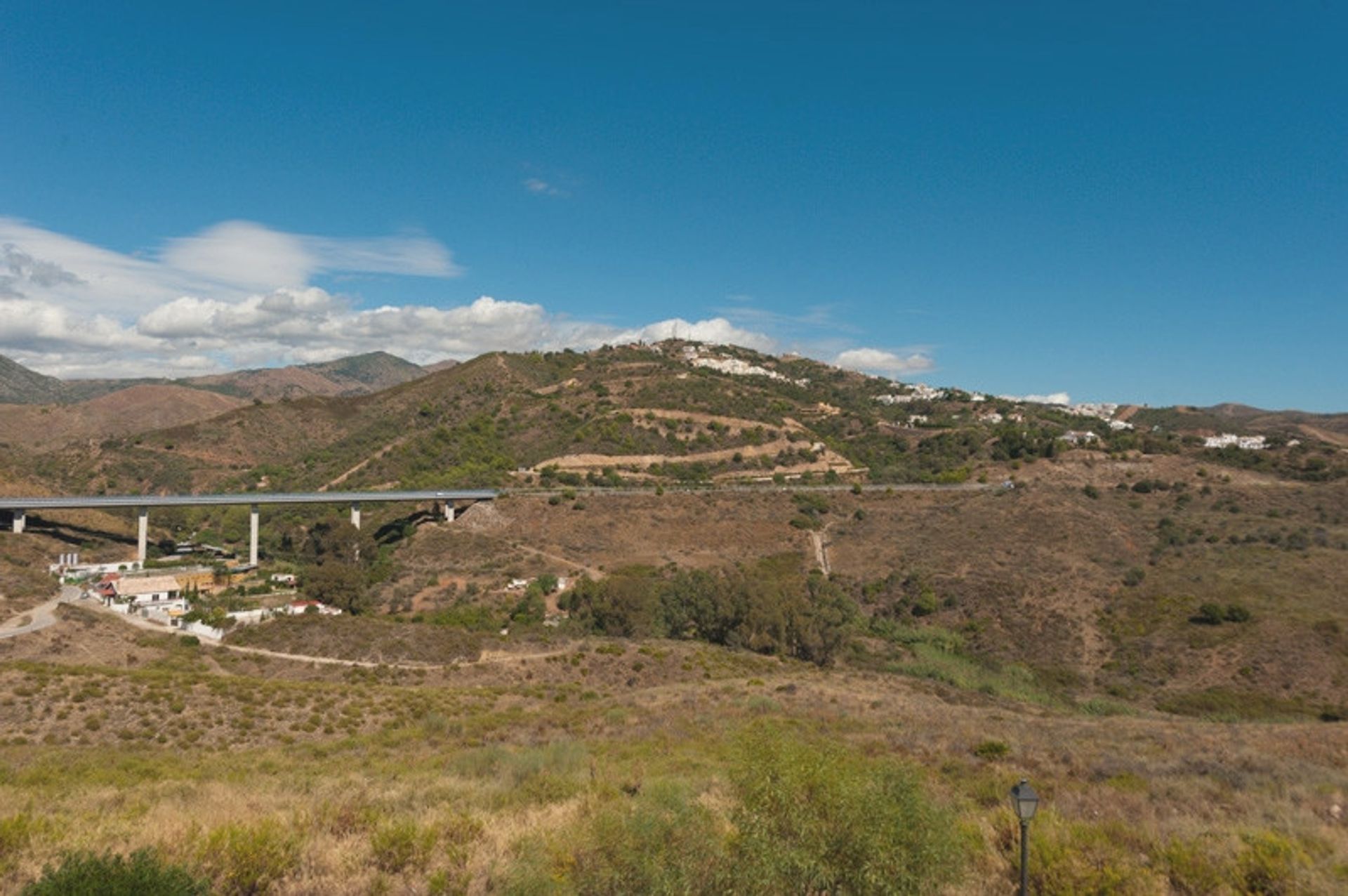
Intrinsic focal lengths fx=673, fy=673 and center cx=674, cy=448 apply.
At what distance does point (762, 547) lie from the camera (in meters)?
60.5

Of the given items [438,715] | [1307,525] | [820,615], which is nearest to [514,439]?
[820,615]

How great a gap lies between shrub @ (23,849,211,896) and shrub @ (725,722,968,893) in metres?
4.91

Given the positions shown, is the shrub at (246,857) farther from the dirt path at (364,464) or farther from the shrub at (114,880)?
the dirt path at (364,464)

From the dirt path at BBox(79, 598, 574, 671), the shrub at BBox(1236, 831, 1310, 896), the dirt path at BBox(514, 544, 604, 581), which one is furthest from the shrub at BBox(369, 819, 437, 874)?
the dirt path at BBox(514, 544, 604, 581)

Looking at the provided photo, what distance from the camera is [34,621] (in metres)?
29.8

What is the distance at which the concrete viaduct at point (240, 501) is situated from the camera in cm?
5578

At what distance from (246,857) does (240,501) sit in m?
66.0

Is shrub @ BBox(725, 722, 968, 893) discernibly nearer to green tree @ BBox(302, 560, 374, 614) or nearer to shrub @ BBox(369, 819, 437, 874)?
shrub @ BBox(369, 819, 437, 874)

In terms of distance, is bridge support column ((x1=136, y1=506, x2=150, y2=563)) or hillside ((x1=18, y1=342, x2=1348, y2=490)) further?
hillside ((x1=18, y1=342, x2=1348, y2=490))

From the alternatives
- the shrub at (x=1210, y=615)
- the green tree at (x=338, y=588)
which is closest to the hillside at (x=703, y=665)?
the shrub at (x=1210, y=615)

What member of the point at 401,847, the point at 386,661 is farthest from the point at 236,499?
the point at 401,847

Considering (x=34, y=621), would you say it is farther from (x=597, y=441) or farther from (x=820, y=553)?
(x=597, y=441)

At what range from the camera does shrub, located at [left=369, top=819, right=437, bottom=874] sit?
7785mm

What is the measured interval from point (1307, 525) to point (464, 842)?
233ft
